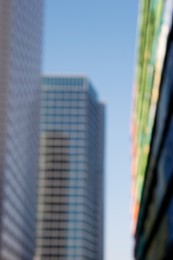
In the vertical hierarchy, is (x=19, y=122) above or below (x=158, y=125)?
below

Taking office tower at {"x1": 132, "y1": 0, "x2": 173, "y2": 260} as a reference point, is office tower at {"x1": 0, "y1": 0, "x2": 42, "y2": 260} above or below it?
below

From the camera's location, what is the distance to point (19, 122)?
142 meters

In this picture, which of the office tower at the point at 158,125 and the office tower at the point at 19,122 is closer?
the office tower at the point at 158,125

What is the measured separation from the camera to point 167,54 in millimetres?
39906

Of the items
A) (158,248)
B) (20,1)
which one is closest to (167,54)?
(158,248)

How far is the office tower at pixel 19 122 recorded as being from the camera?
12531cm

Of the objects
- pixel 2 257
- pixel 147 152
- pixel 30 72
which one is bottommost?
pixel 2 257

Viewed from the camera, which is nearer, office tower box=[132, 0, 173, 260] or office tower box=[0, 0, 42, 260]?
office tower box=[132, 0, 173, 260]

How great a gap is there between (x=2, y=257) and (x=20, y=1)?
50.7 meters

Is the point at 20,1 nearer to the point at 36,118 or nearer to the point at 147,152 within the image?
the point at 36,118

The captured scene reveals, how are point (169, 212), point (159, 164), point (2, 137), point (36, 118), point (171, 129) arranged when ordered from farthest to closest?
point (36, 118) → point (2, 137) → point (159, 164) → point (169, 212) → point (171, 129)

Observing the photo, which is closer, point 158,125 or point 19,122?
point 158,125

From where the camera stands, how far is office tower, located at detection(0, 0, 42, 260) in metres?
125

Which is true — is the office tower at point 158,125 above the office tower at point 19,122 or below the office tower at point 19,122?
above
